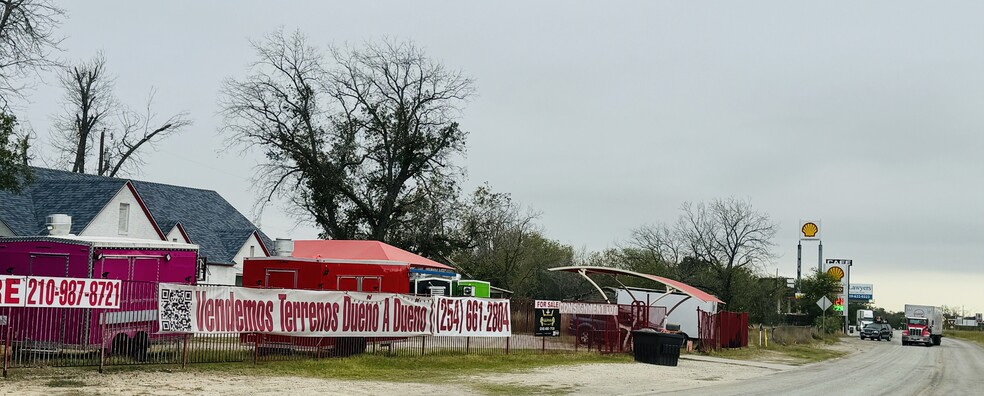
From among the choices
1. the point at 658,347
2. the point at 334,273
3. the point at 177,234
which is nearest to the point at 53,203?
the point at 177,234

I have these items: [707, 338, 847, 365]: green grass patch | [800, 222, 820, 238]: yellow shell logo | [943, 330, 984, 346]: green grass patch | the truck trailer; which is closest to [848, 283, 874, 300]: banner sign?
[943, 330, 984, 346]: green grass patch

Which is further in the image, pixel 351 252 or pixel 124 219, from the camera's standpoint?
pixel 124 219

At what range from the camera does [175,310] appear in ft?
62.7

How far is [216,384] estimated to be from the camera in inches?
680

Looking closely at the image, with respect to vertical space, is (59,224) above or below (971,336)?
above

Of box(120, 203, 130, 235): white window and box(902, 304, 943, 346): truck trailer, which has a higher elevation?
box(120, 203, 130, 235): white window

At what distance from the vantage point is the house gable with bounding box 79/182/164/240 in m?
37.2

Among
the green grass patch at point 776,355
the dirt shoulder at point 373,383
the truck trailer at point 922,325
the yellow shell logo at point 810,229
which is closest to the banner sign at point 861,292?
the yellow shell logo at point 810,229

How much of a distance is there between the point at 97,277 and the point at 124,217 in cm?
1970

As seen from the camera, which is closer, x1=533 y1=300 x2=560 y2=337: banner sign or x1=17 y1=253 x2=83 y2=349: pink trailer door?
x1=17 y1=253 x2=83 y2=349: pink trailer door

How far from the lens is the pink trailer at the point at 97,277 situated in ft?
57.8

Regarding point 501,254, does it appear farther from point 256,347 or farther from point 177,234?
point 256,347

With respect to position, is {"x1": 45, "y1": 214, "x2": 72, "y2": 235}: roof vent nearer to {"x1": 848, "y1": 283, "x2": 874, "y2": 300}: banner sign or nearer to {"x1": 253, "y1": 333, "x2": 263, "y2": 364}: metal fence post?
{"x1": 253, "y1": 333, "x2": 263, "y2": 364}: metal fence post

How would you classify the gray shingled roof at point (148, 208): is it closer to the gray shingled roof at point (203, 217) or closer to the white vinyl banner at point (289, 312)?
the gray shingled roof at point (203, 217)
